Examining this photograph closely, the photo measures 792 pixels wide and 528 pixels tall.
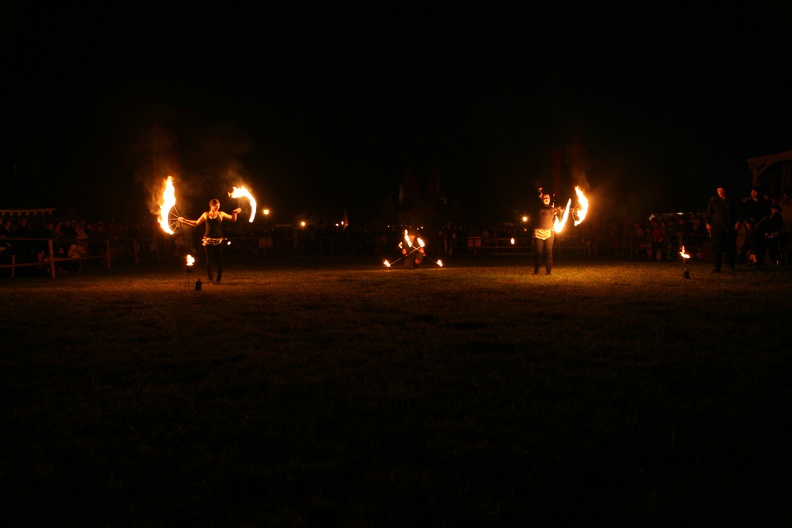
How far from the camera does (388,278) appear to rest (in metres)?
16.5

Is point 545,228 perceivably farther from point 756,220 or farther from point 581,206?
point 756,220

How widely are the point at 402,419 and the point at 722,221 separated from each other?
14029 millimetres

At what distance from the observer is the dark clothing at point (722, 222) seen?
15.4m

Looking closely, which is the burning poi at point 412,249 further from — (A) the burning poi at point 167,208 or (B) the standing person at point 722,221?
(B) the standing person at point 722,221

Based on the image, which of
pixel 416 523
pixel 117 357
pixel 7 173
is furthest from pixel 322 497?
pixel 7 173

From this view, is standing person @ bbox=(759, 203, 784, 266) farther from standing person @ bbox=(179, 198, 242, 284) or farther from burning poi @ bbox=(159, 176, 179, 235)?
burning poi @ bbox=(159, 176, 179, 235)

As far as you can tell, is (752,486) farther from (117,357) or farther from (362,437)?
(117,357)

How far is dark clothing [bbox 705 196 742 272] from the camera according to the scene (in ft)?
50.4

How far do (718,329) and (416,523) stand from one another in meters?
6.21

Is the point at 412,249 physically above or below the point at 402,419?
above

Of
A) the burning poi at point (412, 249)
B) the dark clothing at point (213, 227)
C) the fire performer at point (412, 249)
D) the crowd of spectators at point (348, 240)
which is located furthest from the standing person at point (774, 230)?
the dark clothing at point (213, 227)

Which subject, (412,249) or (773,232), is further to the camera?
(412,249)

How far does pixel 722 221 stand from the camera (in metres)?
15.4

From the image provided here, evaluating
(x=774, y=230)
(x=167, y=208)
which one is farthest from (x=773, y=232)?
(x=167, y=208)
